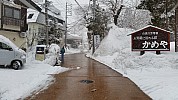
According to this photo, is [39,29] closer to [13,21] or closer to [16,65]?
[13,21]

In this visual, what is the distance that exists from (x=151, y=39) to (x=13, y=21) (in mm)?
17721

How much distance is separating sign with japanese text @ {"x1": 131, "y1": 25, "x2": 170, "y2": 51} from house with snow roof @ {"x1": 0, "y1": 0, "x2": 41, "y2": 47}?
15184 mm

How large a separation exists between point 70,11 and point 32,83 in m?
51.6

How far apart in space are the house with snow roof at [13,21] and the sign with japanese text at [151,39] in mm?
15184

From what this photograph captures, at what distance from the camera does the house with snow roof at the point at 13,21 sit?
25.9 meters

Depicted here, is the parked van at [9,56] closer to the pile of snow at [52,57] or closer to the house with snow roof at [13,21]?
the pile of snow at [52,57]

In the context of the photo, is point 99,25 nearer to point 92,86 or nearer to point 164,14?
point 164,14

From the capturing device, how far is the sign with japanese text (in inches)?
568

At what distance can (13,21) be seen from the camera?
27312 millimetres

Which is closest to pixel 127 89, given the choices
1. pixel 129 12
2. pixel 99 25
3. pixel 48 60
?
pixel 48 60

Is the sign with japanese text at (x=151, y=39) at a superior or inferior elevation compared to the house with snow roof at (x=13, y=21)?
inferior

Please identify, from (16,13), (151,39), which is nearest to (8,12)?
(16,13)

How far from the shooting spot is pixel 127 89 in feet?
29.6

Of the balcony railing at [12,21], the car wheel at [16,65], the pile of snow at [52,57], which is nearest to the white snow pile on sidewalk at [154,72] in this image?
the pile of snow at [52,57]
